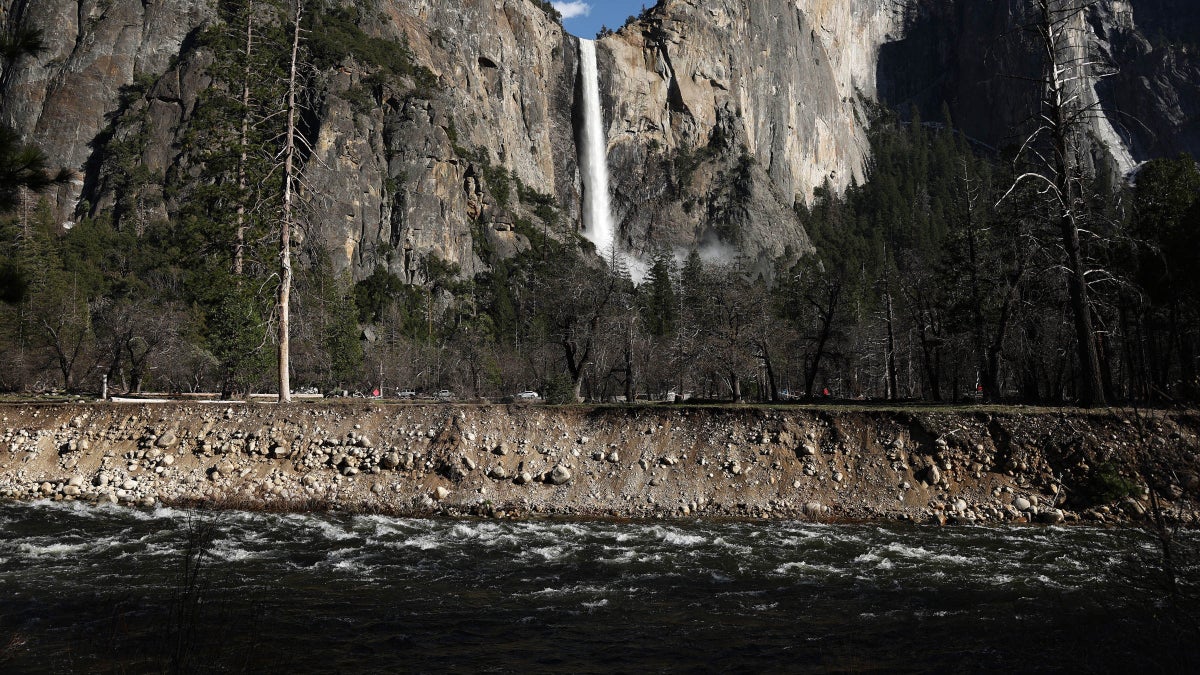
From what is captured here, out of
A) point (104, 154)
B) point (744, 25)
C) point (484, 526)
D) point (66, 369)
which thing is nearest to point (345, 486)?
point (484, 526)

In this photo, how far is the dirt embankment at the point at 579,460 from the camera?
18156 mm

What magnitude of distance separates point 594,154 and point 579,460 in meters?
140

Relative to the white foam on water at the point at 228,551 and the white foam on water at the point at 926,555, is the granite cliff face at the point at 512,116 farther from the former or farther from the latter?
the white foam on water at the point at 926,555

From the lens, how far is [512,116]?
141875 mm

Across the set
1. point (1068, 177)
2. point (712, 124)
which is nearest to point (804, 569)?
point (1068, 177)

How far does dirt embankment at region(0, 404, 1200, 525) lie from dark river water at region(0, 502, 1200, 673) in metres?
1.37

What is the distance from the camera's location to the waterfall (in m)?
153

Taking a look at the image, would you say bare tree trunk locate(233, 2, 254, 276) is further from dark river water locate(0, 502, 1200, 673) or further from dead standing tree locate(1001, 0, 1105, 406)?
dead standing tree locate(1001, 0, 1105, 406)

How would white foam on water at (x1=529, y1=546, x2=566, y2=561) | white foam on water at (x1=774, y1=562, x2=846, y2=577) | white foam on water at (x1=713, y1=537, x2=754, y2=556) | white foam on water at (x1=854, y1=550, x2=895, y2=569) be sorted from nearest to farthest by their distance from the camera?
1. white foam on water at (x1=774, y1=562, x2=846, y2=577)
2. white foam on water at (x1=854, y1=550, x2=895, y2=569)
3. white foam on water at (x1=529, y1=546, x2=566, y2=561)
4. white foam on water at (x1=713, y1=537, x2=754, y2=556)

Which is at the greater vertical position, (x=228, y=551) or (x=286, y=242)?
(x=286, y=242)

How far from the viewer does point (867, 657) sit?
8.62 metres

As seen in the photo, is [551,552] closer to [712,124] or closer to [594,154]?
[594,154]

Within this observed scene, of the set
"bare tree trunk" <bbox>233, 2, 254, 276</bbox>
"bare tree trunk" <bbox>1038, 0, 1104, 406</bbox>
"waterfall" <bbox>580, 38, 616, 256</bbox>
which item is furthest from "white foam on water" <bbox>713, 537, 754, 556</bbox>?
"waterfall" <bbox>580, 38, 616, 256</bbox>

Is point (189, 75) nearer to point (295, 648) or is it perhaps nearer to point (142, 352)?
point (142, 352)
